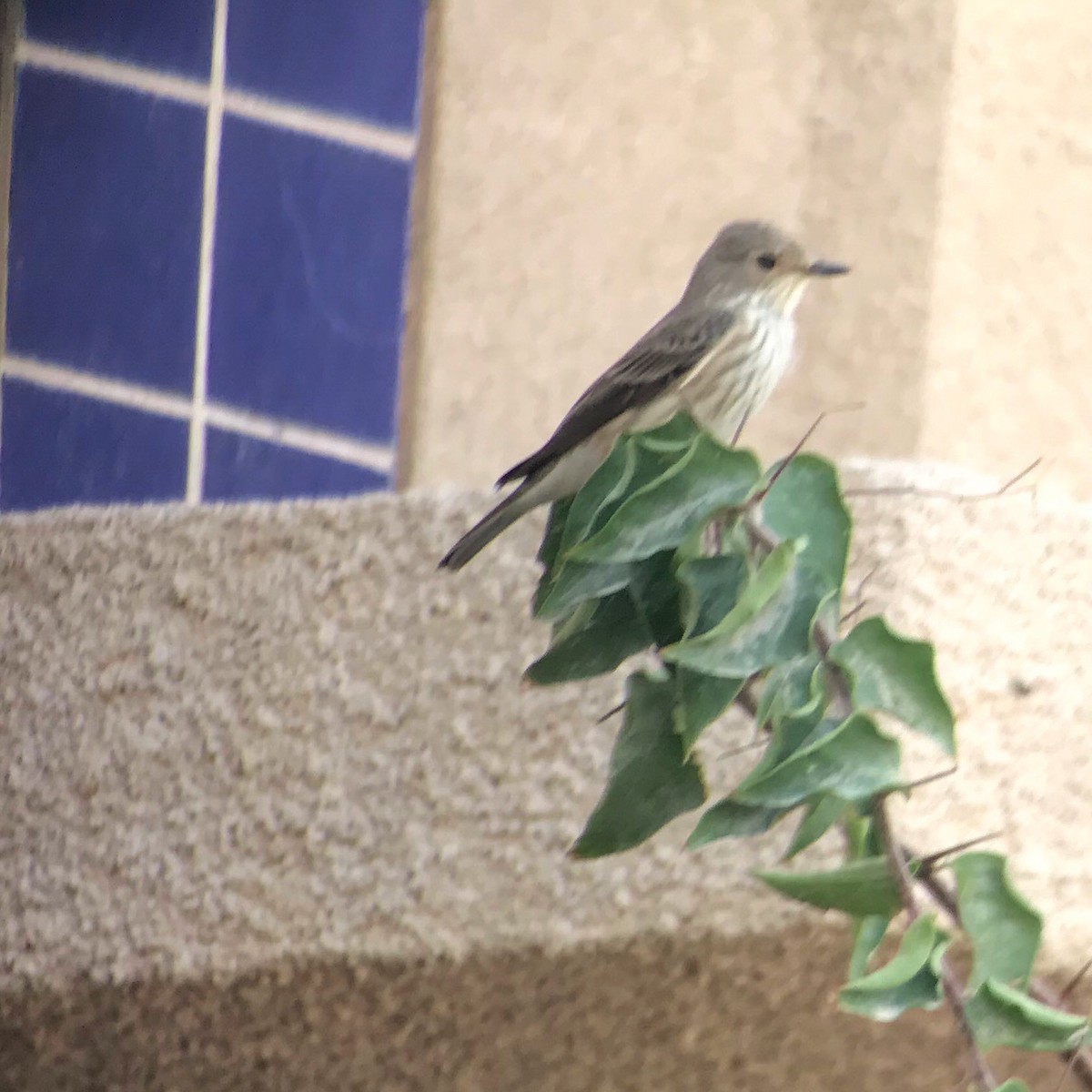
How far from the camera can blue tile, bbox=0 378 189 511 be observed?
78.4 inches

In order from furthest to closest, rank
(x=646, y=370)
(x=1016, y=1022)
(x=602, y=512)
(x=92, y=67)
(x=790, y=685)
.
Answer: (x=92, y=67)
(x=646, y=370)
(x=602, y=512)
(x=790, y=685)
(x=1016, y=1022)

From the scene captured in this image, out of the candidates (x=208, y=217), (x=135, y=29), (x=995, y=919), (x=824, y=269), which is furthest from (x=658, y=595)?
(x=135, y=29)

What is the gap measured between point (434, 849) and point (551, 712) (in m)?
0.18

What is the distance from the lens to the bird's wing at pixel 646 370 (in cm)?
180

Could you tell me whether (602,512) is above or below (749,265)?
below

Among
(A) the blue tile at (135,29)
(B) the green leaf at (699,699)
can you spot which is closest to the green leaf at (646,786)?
(B) the green leaf at (699,699)

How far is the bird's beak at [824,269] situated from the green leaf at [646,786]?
954 mm

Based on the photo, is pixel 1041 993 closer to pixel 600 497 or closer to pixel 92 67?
pixel 600 497

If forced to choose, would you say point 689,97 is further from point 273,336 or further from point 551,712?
point 551,712

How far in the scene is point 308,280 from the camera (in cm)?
194

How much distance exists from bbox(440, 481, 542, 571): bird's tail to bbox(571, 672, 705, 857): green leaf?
0.63 meters

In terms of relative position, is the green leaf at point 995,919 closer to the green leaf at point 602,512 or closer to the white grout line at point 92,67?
the green leaf at point 602,512

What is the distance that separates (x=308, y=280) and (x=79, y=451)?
33cm

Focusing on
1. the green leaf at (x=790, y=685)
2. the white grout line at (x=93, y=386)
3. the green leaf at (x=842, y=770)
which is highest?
the white grout line at (x=93, y=386)
